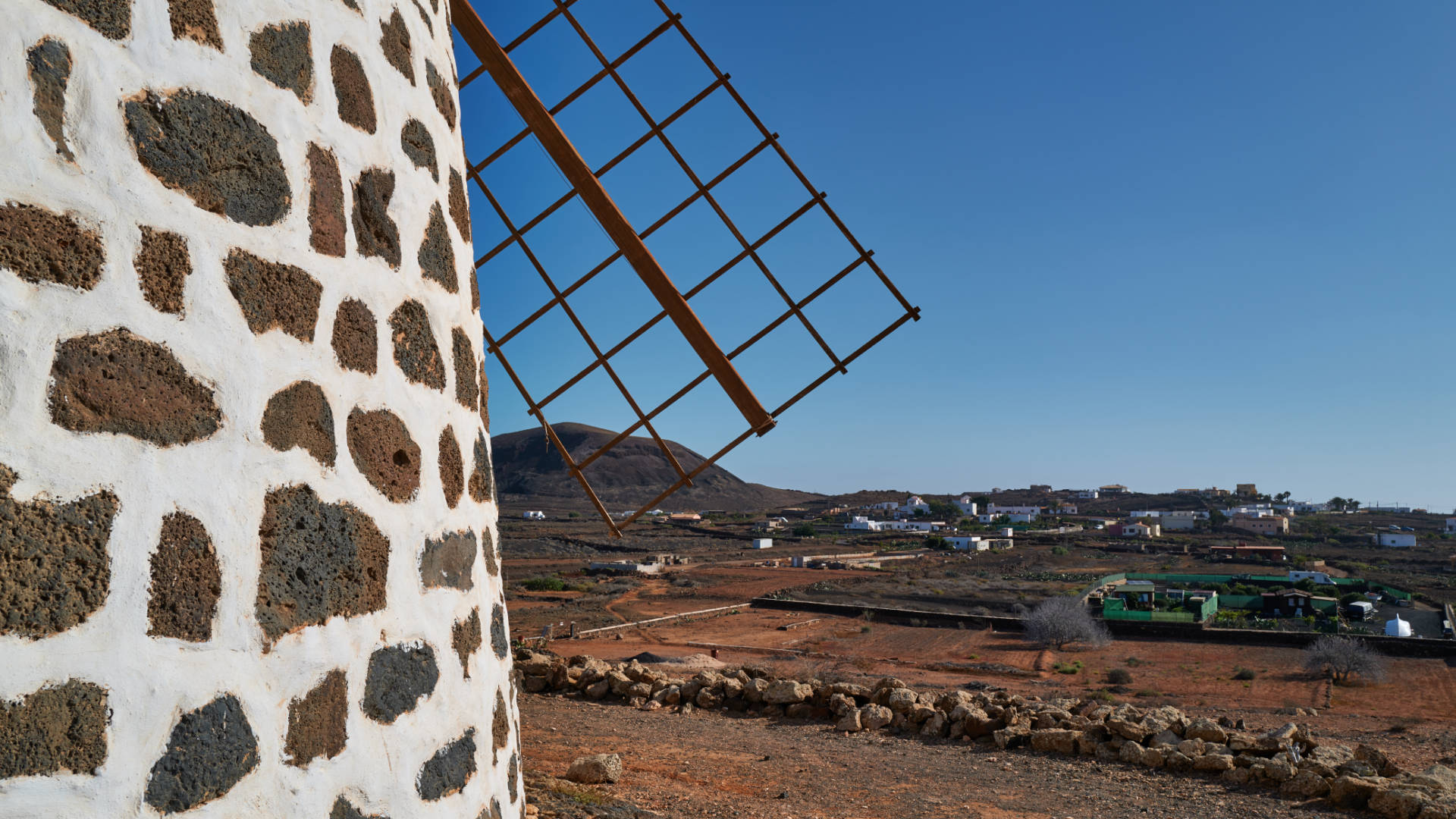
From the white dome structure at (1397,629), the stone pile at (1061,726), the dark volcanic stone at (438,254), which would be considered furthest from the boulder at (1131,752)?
the white dome structure at (1397,629)

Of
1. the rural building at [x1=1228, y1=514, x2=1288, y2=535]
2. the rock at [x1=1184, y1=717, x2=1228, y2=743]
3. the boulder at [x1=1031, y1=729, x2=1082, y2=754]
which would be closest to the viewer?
the rock at [x1=1184, y1=717, x2=1228, y2=743]

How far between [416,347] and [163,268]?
0.69 m

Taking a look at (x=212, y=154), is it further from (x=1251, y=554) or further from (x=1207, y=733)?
(x=1251, y=554)

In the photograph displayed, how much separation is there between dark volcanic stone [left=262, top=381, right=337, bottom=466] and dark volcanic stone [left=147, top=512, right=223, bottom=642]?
0.72 ft

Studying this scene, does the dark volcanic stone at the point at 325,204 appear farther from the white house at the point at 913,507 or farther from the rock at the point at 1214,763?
the white house at the point at 913,507

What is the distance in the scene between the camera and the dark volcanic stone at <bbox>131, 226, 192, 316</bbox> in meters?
1.35

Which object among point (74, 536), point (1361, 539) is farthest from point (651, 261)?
point (1361, 539)

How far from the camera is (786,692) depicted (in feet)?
32.0

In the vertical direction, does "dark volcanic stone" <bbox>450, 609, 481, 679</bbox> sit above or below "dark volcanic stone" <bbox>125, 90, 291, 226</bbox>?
below

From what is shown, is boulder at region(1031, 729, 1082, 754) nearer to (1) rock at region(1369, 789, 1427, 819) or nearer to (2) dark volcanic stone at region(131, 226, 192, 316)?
(1) rock at region(1369, 789, 1427, 819)

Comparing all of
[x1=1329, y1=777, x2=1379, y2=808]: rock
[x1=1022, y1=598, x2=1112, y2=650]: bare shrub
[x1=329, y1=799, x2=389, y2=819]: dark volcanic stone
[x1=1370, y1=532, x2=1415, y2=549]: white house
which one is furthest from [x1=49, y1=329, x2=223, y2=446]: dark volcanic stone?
[x1=1370, y1=532, x2=1415, y2=549]: white house

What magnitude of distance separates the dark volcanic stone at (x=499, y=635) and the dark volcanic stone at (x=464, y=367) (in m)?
0.57

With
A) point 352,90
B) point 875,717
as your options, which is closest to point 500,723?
point 352,90

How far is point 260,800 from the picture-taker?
1.44m
